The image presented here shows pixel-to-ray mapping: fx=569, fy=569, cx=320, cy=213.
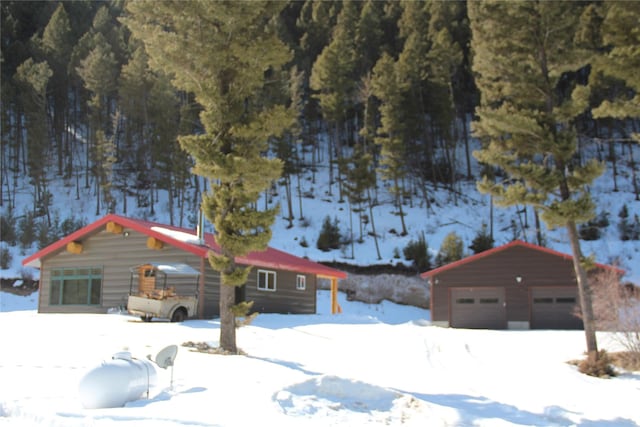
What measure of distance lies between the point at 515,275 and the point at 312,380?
54.6 feet

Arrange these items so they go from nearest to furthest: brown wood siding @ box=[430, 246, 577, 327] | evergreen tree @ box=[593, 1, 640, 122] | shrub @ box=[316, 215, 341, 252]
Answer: evergreen tree @ box=[593, 1, 640, 122] → brown wood siding @ box=[430, 246, 577, 327] → shrub @ box=[316, 215, 341, 252]

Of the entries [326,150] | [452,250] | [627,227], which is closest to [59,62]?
[326,150]

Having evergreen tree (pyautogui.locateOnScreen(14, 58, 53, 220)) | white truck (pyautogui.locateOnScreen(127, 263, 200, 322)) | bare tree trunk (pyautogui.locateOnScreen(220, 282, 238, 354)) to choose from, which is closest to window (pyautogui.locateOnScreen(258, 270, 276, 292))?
white truck (pyautogui.locateOnScreen(127, 263, 200, 322))

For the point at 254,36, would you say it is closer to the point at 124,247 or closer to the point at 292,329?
the point at 292,329

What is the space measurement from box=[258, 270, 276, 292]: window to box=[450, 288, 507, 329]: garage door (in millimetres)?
7709

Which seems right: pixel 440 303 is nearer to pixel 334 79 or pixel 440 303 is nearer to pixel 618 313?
pixel 618 313

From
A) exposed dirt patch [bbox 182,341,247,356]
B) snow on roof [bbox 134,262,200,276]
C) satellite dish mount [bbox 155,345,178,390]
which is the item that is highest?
snow on roof [bbox 134,262,200,276]

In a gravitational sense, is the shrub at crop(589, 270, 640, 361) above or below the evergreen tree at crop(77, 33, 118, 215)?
below

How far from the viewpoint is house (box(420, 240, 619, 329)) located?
22578 millimetres

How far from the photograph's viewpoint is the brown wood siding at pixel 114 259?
65.2 ft

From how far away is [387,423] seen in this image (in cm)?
718

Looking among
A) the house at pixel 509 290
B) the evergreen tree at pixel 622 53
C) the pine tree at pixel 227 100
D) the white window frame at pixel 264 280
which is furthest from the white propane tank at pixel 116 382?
the house at pixel 509 290

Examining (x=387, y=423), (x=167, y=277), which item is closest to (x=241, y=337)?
(x=167, y=277)

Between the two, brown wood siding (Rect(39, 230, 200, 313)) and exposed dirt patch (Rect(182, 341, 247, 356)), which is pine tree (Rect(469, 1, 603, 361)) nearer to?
exposed dirt patch (Rect(182, 341, 247, 356))
